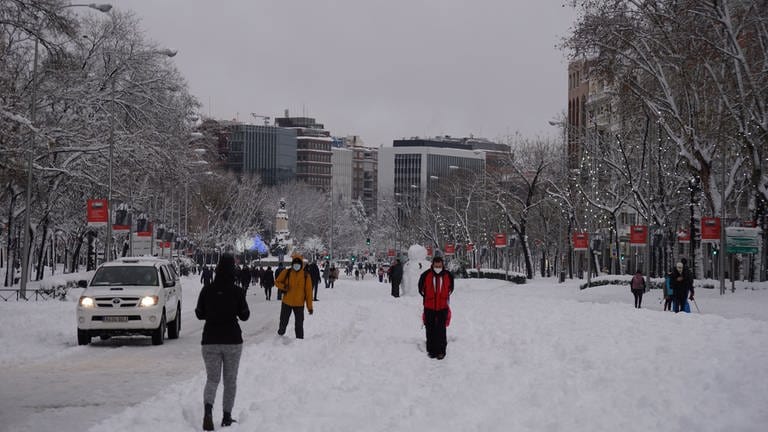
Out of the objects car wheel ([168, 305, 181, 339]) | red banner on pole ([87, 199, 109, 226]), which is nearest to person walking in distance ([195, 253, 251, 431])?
car wheel ([168, 305, 181, 339])

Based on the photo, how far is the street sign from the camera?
42375 mm

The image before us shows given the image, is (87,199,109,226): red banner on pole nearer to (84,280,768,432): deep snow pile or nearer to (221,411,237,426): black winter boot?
(84,280,768,432): deep snow pile

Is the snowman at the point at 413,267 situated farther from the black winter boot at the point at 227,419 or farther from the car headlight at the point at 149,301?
the black winter boot at the point at 227,419

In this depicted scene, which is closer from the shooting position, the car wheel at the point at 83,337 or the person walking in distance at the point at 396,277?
the car wheel at the point at 83,337

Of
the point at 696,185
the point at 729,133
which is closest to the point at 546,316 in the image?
the point at 729,133

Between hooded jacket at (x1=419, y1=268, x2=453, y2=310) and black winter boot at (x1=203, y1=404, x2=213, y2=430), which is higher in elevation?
hooded jacket at (x1=419, y1=268, x2=453, y2=310)

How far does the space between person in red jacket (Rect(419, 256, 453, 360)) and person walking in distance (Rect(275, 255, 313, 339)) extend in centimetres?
376

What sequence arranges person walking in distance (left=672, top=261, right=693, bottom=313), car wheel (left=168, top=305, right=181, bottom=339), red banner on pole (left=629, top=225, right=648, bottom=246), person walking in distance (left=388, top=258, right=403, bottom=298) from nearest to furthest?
car wheel (left=168, top=305, right=181, bottom=339), person walking in distance (left=672, top=261, right=693, bottom=313), red banner on pole (left=629, top=225, right=648, bottom=246), person walking in distance (left=388, top=258, right=403, bottom=298)

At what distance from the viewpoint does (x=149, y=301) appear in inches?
970

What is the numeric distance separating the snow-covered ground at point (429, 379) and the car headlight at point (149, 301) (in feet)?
2.77

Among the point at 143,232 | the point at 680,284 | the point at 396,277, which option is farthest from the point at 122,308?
the point at 143,232

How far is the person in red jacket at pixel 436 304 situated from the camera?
67.3ft

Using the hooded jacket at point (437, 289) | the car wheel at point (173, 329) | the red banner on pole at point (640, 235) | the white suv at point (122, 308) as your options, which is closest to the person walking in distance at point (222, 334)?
the hooded jacket at point (437, 289)

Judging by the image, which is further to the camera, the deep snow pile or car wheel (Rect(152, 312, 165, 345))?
car wheel (Rect(152, 312, 165, 345))
